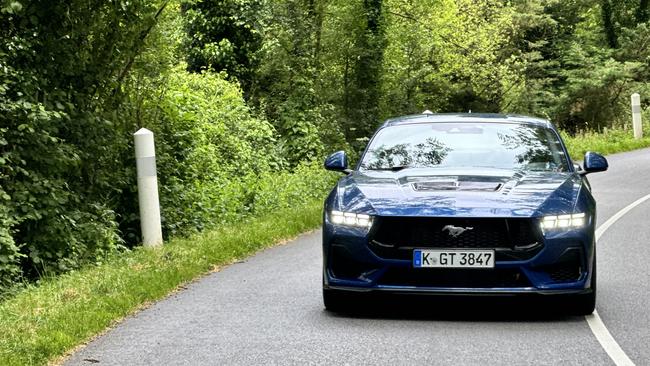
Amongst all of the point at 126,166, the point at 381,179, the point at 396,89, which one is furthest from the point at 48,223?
the point at 396,89

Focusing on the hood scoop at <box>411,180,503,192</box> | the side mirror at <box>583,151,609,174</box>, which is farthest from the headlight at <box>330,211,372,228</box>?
the side mirror at <box>583,151,609,174</box>

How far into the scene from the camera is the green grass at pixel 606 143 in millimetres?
26406

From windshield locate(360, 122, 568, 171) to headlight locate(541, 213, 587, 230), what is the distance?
1.12 metres

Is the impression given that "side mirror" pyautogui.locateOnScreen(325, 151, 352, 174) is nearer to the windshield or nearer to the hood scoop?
the windshield

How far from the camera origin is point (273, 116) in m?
24.8

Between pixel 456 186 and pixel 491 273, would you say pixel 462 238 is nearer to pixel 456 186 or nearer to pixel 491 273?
pixel 491 273

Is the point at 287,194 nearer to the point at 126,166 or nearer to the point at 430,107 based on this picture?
the point at 126,166

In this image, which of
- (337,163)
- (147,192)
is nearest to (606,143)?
(147,192)

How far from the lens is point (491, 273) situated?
7.07 meters

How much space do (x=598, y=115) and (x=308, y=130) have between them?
56.2 feet

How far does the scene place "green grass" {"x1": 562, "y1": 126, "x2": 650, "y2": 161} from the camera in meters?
26.4

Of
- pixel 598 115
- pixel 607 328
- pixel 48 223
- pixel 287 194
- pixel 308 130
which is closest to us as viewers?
pixel 607 328

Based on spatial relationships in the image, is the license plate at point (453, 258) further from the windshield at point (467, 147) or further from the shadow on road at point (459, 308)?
the windshield at point (467, 147)

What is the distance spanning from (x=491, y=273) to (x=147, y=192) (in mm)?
5093
